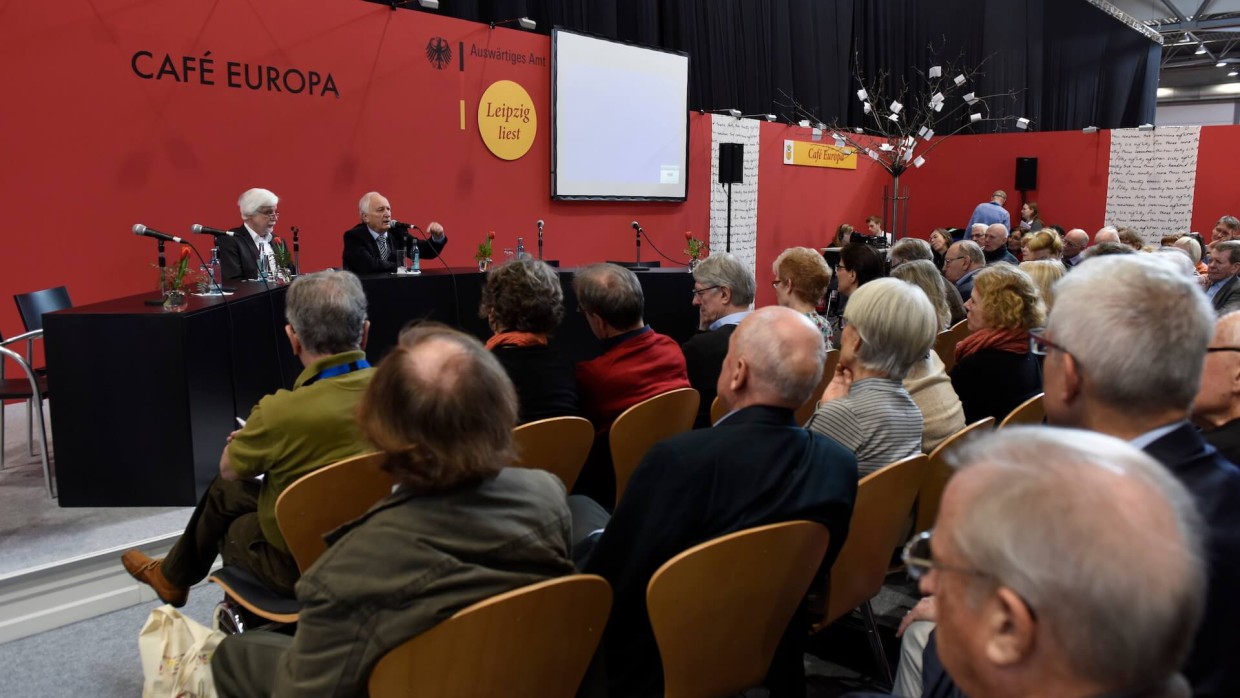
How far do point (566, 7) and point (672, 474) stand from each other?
8.07 meters

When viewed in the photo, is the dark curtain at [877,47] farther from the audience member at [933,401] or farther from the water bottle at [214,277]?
the audience member at [933,401]

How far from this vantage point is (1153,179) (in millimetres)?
12109

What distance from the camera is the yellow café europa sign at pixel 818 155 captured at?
11.6 metres

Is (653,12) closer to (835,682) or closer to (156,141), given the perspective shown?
(156,141)

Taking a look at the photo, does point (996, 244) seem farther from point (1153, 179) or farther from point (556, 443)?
Result: point (1153, 179)

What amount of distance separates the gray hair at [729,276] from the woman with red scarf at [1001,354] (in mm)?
1015

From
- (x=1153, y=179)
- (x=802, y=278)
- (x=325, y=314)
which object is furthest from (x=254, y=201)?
(x=1153, y=179)

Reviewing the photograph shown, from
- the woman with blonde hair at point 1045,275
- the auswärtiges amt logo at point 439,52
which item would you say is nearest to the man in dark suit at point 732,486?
the woman with blonde hair at point 1045,275

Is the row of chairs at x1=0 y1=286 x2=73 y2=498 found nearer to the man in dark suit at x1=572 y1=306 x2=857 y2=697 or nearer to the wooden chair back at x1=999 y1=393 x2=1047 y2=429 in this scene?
the man in dark suit at x1=572 y1=306 x2=857 y2=697

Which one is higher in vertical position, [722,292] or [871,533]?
[722,292]

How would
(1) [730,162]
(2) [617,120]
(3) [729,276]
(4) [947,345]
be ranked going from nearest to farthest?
(3) [729,276] < (4) [947,345] < (2) [617,120] < (1) [730,162]

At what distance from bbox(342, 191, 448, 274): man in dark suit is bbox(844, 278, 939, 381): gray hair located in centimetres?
384

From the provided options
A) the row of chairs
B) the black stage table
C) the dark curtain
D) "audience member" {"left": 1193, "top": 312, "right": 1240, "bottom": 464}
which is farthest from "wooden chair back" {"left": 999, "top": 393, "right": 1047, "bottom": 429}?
the dark curtain

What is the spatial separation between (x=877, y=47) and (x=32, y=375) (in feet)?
41.5
